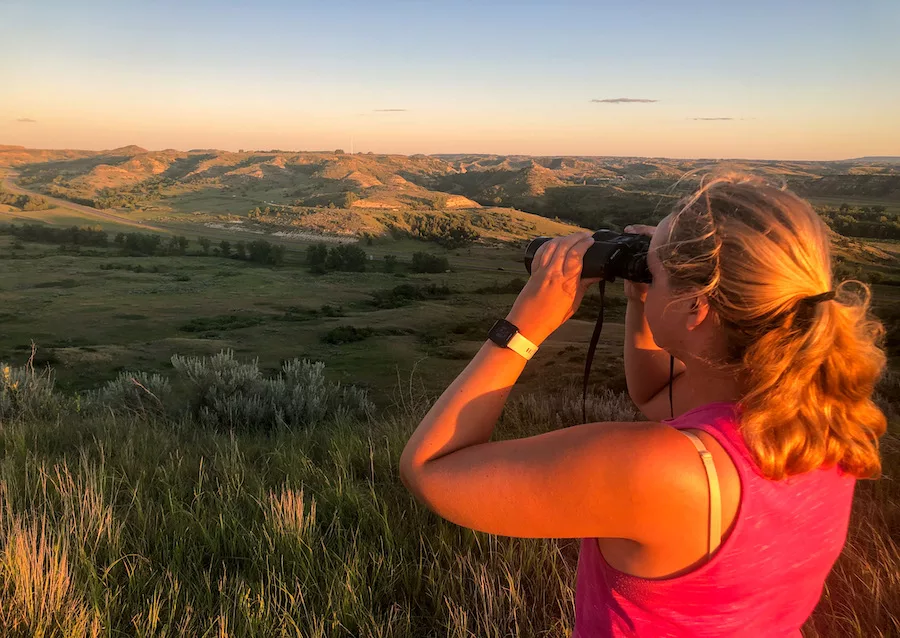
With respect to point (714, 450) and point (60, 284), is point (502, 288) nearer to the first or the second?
point (60, 284)

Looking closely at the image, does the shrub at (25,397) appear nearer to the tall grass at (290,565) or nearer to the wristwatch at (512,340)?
the tall grass at (290,565)

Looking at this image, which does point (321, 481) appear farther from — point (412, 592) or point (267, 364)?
point (267, 364)

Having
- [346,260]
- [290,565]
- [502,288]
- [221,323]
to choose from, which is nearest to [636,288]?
[290,565]

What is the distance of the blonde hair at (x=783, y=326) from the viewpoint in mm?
834

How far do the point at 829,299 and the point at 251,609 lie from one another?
1736 mm

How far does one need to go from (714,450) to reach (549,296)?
0.38 m

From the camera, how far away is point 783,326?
34.0 inches

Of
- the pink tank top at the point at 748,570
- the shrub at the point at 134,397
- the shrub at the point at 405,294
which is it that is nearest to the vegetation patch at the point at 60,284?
the shrub at the point at 405,294

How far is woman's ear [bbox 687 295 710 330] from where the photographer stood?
0.93 metres

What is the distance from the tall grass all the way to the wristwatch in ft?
3.46

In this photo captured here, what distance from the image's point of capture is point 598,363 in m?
7.73

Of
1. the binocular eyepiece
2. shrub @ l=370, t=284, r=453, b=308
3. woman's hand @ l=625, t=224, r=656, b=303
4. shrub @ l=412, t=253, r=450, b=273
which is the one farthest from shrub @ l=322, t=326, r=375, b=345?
shrub @ l=412, t=253, r=450, b=273

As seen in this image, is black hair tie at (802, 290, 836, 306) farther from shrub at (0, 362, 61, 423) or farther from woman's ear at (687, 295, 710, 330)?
shrub at (0, 362, 61, 423)

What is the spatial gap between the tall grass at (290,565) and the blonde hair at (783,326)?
3.63 ft
